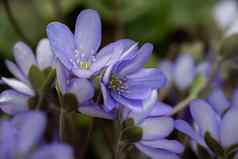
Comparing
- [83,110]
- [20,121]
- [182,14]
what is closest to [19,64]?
[83,110]

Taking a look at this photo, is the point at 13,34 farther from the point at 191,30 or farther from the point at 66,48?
the point at 66,48

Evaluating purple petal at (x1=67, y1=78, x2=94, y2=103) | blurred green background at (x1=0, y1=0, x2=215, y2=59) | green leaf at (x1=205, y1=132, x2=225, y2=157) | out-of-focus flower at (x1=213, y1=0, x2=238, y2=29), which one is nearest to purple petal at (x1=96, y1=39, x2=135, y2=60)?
purple petal at (x1=67, y1=78, x2=94, y2=103)

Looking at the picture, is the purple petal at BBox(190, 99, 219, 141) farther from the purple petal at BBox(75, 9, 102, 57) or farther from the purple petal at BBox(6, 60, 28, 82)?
the purple petal at BBox(6, 60, 28, 82)

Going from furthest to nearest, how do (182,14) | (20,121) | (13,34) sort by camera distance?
1. (182,14)
2. (13,34)
3. (20,121)

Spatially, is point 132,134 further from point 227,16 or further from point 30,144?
point 227,16

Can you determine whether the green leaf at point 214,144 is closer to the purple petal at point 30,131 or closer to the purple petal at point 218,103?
the purple petal at point 218,103

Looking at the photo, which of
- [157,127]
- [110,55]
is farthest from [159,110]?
[110,55]
